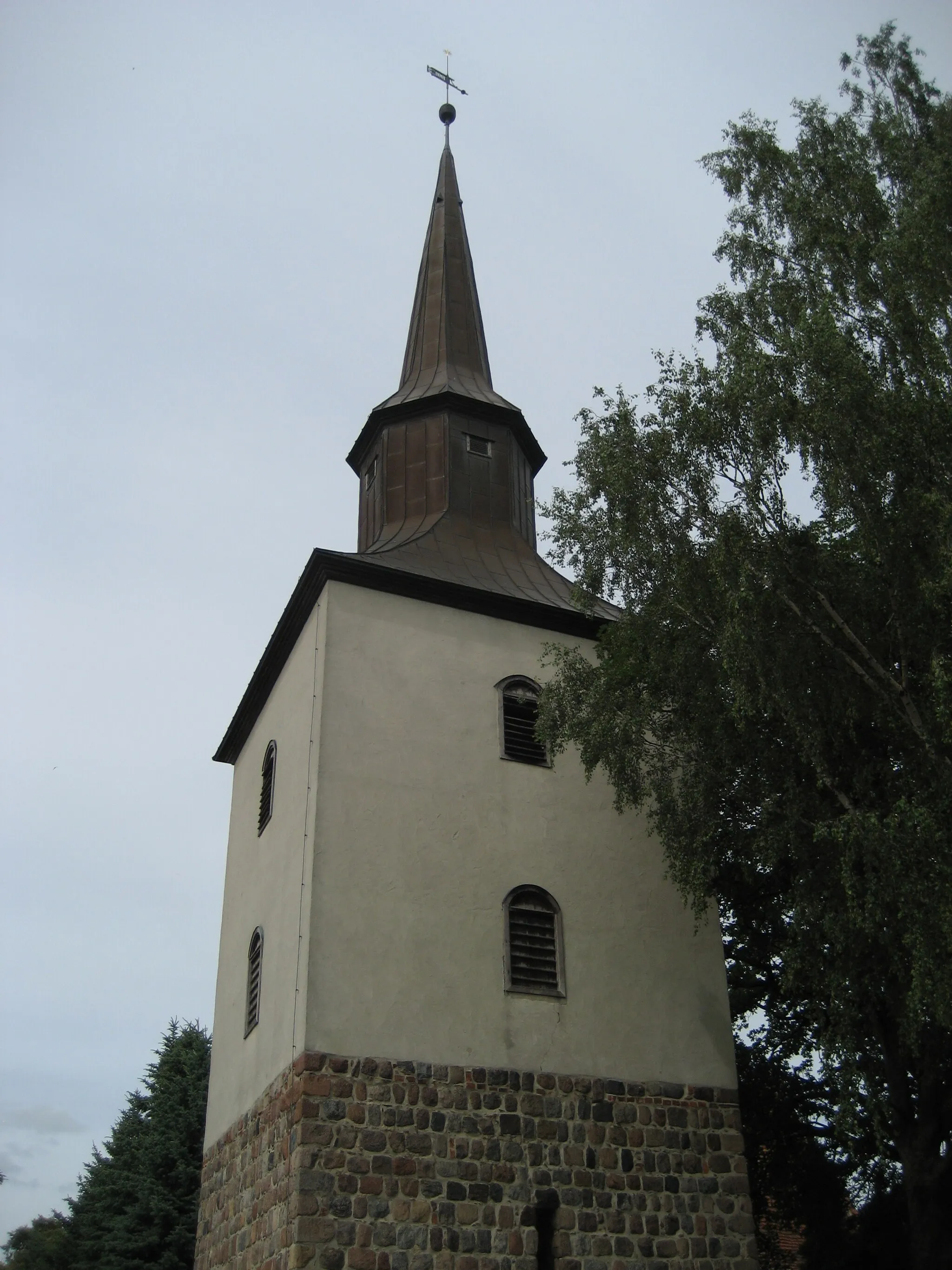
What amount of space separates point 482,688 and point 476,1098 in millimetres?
4335

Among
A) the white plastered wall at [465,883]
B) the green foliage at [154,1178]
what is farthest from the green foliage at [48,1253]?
the white plastered wall at [465,883]

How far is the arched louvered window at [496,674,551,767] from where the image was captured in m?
13.7

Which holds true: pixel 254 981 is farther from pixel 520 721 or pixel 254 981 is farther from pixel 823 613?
pixel 823 613

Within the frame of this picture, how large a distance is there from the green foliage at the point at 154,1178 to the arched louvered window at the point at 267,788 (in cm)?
697

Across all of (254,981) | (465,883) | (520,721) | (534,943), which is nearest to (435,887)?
(465,883)

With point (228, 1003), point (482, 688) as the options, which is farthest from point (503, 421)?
point (228, 1003)

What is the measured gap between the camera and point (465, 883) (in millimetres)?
12555

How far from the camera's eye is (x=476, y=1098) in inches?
451

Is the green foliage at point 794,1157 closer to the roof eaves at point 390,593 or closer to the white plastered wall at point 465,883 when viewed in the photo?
the white plastered wall at point 465,883

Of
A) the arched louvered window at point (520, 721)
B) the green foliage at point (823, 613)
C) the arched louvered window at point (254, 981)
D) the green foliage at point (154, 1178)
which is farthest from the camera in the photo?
the green foliage at point (154, 1178)

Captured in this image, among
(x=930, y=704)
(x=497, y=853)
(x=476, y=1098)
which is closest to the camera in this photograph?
(x=930, y=704)

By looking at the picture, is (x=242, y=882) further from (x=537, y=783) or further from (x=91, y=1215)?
(x=91, y=1215)

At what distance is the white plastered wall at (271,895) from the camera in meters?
12.0

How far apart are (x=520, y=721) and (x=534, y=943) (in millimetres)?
2490
